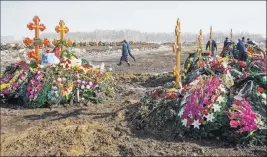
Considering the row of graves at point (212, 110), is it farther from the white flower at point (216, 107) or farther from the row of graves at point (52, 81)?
the row of graves at point (52, 81)

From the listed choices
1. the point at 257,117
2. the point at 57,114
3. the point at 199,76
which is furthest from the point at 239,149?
the point at 57,114

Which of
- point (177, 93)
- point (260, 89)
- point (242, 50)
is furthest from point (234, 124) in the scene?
Result: point (242, 50)

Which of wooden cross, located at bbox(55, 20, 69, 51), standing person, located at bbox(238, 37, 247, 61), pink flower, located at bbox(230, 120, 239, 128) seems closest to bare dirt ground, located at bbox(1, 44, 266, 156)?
pink flower, located at bbox(230, 120, 239, 128)

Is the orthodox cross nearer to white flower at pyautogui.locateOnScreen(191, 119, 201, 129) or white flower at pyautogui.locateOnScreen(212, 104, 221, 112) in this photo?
white flower at pyautogui.locateOnScreen(191, 119, 201, 129)

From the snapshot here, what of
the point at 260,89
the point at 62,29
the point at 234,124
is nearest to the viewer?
the point at 234,124

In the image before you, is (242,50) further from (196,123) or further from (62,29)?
(196,123)

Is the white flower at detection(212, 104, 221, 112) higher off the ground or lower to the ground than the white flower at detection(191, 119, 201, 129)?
higher

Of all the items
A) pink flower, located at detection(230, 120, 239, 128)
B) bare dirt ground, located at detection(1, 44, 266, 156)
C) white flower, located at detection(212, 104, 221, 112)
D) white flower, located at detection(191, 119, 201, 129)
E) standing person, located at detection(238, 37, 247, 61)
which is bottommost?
bare dirt ground, located at detection(1, 44, 266, 156)

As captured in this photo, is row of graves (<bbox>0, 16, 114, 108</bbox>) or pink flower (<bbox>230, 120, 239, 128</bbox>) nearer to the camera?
pink flower (<bbox>230, 120, 239, 128</bbox>)

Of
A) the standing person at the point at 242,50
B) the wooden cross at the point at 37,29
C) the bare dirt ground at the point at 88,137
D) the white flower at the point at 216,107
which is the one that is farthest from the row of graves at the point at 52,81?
the standing person at the point at 242,50

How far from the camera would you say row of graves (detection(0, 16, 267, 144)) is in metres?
6.68

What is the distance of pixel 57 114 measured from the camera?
28.9 feet

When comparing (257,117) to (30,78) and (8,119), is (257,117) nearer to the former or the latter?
(8,119)

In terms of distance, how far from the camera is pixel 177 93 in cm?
779
